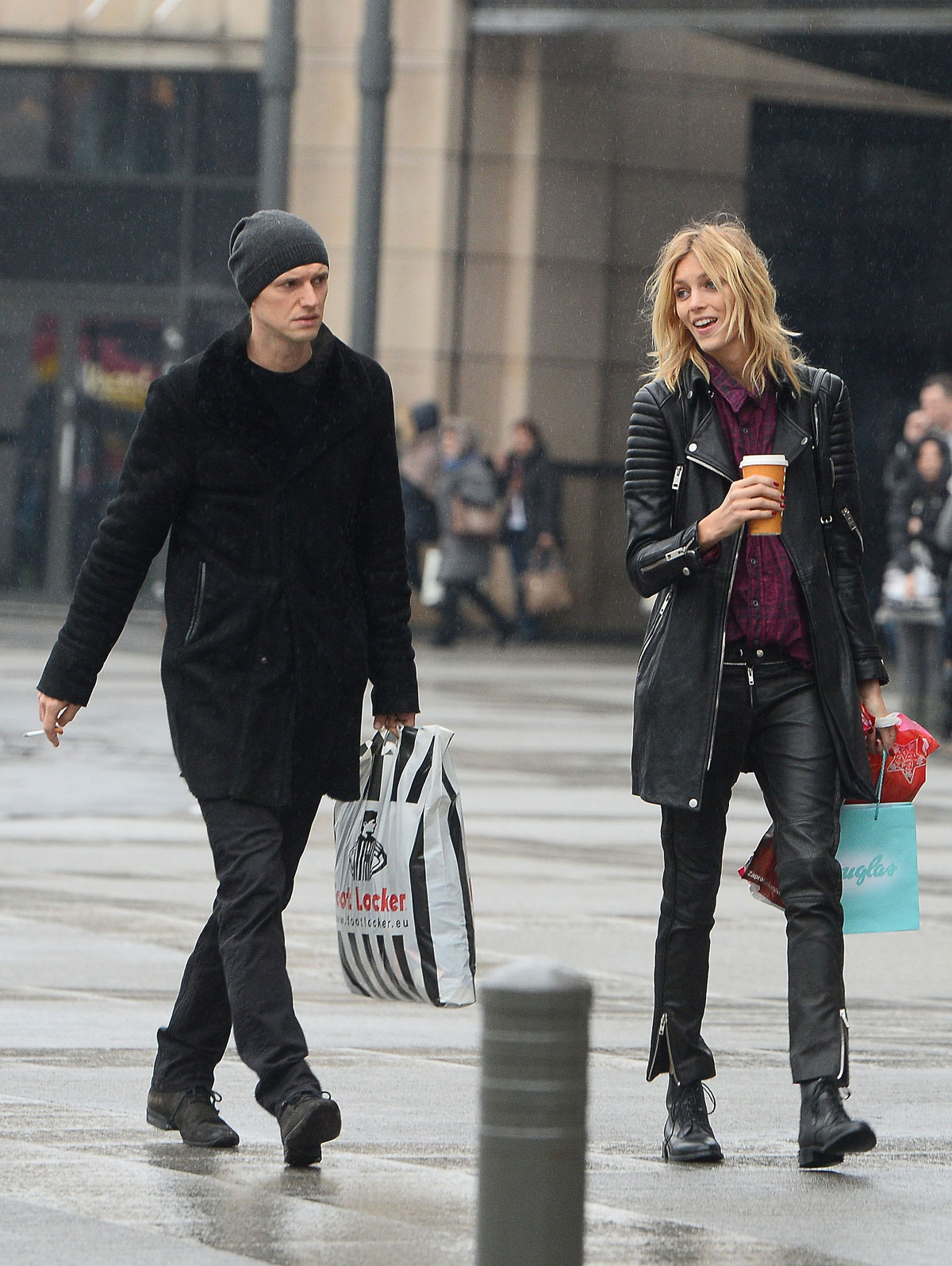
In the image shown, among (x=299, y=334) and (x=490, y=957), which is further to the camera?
(x=490, y=957)

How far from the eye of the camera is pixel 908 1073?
6340 millimetres

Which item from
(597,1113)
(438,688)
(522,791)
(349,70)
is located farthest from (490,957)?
(349,70)

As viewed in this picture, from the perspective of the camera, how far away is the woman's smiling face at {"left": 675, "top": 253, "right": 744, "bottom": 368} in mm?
5305

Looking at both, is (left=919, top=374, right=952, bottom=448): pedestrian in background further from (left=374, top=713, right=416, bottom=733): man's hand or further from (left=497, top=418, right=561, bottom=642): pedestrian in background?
(left=374, top=713, right=416, bottom=733): man's hand

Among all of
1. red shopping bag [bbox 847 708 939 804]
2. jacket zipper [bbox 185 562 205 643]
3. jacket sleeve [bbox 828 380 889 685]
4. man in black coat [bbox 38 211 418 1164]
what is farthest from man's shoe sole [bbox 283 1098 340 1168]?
jacket sleeve [bbox 828 380 889 685]

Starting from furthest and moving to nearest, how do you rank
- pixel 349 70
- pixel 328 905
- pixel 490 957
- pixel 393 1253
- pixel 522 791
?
1. pixel 349 70
2. pixel 522 791
3. pixel 328 905
4. pixel 490 957
5. pixel 393 1253

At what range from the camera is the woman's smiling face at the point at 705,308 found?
17.4 ft

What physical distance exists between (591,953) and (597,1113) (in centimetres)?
237

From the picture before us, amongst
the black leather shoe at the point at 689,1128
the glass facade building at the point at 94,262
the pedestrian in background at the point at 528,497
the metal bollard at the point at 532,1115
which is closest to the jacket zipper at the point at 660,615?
the black leather shoe at the point at 689,1128

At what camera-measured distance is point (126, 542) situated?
5.24 meters

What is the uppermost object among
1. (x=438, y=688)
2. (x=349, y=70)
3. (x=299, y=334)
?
(x=349, y=70)

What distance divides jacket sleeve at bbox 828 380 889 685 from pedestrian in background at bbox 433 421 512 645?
16063mm

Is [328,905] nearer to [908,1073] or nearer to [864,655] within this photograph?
[908,1073]

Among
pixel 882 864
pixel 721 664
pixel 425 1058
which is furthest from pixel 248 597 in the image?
pixel 425 1058
